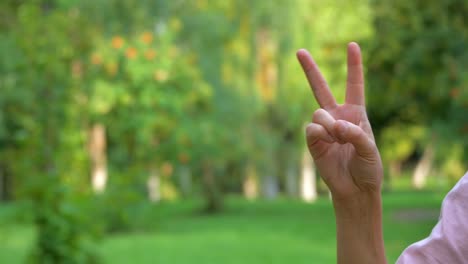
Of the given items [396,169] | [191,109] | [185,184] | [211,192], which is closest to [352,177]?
[191,109]

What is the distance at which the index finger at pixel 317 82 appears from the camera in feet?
6.09

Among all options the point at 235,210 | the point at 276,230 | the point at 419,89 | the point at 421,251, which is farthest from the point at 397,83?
the point at 421,251

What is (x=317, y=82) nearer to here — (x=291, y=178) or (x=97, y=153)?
(x=97, y=153)

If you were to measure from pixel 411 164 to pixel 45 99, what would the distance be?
41079 mm

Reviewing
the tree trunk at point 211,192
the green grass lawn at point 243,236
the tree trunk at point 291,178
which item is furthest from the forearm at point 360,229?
the tree trunk at point 291,178

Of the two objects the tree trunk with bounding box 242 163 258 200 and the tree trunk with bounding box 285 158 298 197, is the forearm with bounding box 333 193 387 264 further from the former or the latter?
the tree trunk with bounding box 242 163 258 200

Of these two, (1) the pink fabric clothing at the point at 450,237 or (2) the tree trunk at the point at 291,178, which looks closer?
(1) the pink fabric clothing at the point at 450,237

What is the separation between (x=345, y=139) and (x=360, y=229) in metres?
0.18

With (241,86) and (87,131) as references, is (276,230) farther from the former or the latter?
(87,131)

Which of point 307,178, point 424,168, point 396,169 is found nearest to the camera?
point 307,178

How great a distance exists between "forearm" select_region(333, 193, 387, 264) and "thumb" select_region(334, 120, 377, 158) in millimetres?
109

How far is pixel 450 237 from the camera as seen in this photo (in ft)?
5.02

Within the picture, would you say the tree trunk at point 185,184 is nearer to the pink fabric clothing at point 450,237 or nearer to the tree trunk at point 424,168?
the tree trunk at point 424,168

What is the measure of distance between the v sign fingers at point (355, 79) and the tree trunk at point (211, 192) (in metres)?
20.1
